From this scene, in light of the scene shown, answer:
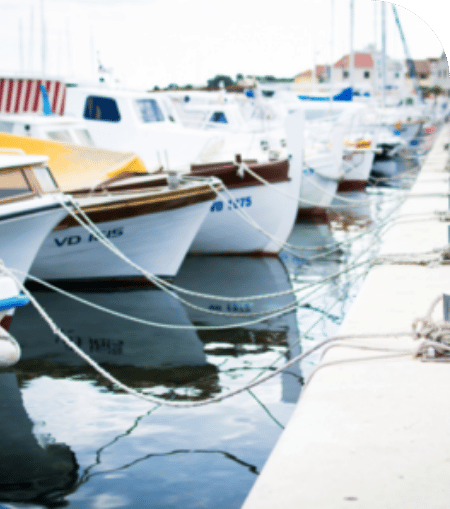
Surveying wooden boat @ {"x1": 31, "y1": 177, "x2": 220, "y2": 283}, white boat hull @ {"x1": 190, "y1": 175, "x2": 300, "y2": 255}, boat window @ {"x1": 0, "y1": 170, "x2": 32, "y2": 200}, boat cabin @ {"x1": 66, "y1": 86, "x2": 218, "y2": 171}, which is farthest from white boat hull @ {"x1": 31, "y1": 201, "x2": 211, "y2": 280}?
boat cabin @ {"x1": 66, "y1": 86, "x2": 218, "y2": 171}

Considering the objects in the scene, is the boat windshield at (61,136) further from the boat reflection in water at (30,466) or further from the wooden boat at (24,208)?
the boat reflection in water at (30,466)

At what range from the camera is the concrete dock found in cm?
227

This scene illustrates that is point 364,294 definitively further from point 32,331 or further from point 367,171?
point 367,171

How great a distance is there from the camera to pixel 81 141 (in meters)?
11.7

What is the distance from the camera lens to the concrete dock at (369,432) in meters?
2.27

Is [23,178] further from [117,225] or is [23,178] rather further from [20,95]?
[20,95]

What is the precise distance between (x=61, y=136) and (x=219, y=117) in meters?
6.41

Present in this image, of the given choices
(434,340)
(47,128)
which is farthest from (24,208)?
(47,128)

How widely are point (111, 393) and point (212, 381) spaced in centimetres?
91

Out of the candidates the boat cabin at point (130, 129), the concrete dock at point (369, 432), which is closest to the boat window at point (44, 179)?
the concrete dock at point (369, 432)

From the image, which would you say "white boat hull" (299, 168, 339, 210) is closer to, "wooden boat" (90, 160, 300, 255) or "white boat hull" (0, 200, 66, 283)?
"wooden boat" (90, 160, 300, 255)

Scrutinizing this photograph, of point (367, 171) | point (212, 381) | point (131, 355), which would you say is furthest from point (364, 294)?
point (367, 171)

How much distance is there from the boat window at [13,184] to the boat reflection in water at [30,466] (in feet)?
8.01

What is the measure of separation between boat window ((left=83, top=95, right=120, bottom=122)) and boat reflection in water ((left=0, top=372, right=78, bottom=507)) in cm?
870
